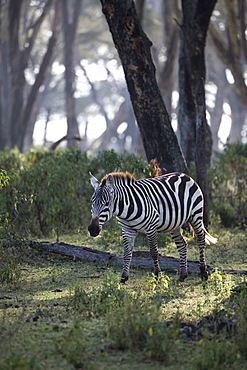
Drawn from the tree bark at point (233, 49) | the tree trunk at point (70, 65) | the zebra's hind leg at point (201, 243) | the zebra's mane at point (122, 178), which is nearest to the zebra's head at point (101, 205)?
the zebra's mane at point (122, 178)

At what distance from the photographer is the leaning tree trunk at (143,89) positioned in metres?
11.5

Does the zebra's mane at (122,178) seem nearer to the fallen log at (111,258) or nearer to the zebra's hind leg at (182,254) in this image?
the zebra's hind leg at (182,254)

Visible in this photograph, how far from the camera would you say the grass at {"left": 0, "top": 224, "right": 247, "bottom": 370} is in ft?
16.4

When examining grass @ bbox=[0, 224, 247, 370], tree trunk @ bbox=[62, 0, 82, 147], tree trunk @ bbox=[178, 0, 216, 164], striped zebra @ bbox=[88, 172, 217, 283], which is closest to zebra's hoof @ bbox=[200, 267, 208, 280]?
striped zebra @ bbox=[88, 172, 217, 283]

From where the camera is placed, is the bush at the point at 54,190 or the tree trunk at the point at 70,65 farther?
the tree trunk at the point at 70,65

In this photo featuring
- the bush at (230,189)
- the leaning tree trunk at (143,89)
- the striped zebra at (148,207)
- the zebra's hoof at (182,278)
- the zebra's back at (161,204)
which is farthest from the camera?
the bush at (230,189)

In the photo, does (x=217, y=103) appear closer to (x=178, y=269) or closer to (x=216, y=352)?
(x=178, y=269)

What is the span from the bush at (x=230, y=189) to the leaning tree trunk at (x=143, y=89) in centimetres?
288

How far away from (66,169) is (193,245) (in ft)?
10.3

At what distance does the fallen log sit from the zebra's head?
1.81m

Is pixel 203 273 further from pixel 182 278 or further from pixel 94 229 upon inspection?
pixel 94 229

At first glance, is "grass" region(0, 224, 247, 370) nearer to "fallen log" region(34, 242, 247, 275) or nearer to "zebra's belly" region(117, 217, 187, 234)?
"fallen log" region(34, 242, 247, 275)

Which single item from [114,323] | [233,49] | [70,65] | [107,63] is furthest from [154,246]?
[107,63]

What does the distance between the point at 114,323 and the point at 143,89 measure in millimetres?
6630
